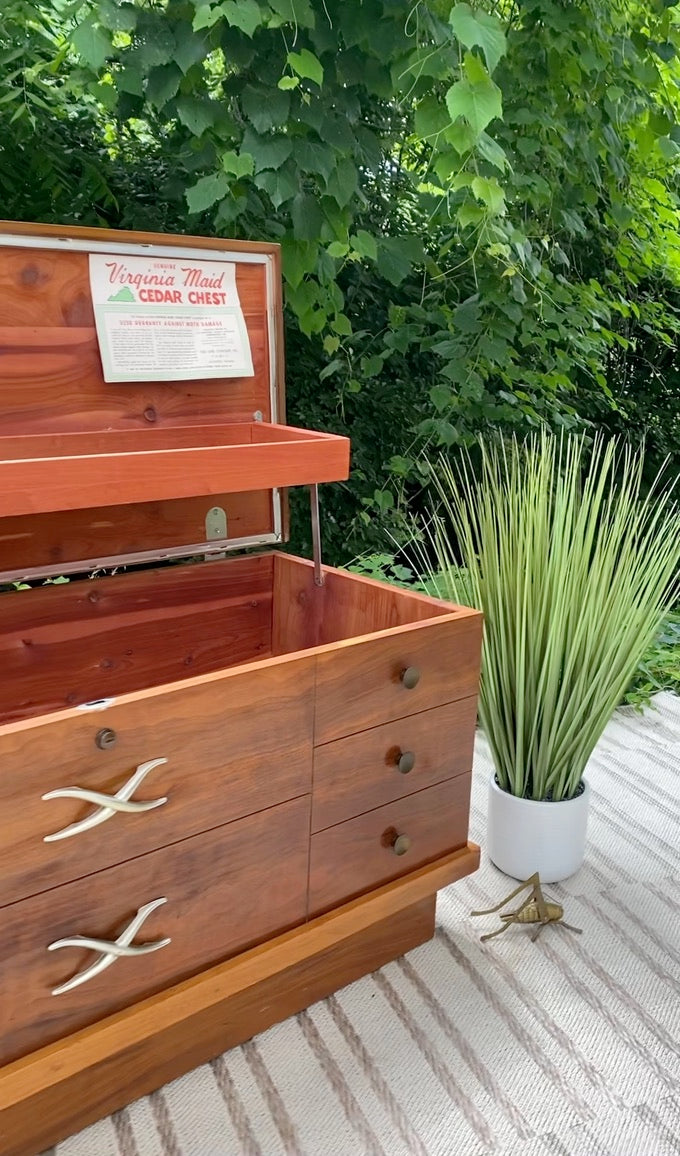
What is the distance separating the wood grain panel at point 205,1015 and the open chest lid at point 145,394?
59cm

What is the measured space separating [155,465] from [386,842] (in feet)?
2.06

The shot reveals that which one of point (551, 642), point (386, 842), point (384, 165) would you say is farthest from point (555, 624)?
point (384, 165)

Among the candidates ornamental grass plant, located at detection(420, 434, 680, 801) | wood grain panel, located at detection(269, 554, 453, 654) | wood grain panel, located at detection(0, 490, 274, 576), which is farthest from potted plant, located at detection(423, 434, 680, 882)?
wood grain panel, located at detection(0, 490, 274, 576)

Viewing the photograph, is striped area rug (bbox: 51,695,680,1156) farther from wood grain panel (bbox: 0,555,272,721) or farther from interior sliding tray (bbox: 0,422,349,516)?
interior sliding tray (bbox: 0,422,349,516)

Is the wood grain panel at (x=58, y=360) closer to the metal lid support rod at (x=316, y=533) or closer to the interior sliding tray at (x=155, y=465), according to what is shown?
the interior sliding tray at (x=155, y=465)

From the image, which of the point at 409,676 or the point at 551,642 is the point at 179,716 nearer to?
the point at 409,676

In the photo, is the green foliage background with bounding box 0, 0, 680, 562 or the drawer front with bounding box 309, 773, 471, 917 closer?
the drawer front with bounding box 309, 773, 471, 917

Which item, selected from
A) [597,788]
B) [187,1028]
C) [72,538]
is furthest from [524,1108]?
[72,538]

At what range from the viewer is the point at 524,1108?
3.40ft

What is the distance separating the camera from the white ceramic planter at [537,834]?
4.74 ft

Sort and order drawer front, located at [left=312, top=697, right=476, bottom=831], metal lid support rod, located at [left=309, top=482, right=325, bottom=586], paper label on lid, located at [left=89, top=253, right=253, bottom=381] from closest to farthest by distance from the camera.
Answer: drawer front, located at [left=312, top=697, right=476, bottom=831] < paper label on lid, located at [left=89, top=253, right=253, bottom=381] < metal lid support rod, located at [left=309, top=482, right=325, bottom=586]

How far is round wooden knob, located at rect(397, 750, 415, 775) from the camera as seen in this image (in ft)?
3.85

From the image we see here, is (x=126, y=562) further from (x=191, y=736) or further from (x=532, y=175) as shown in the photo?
(x=532, y=175)

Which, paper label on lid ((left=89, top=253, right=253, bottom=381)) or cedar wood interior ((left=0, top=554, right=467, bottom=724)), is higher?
paper label on lid ((left=89, top=253, right=253, bottom=381))
